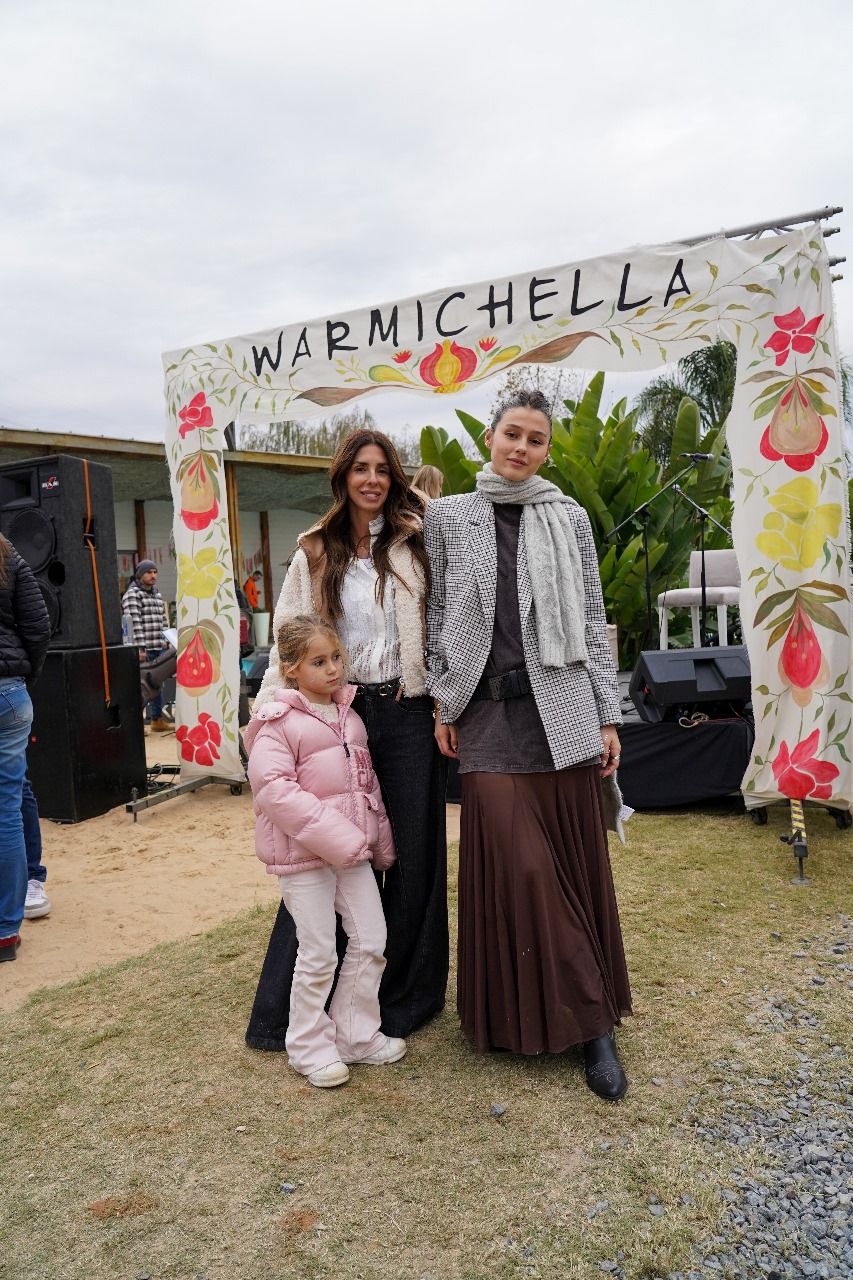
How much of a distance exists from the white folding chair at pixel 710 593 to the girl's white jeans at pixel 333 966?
4.23 metres

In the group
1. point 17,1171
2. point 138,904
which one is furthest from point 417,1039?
point 138,904

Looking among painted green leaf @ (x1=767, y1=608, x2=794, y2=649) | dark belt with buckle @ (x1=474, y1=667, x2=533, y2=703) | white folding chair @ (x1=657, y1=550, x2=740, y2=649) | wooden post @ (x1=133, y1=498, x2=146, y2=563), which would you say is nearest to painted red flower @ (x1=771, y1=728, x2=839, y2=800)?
painted green leaf @ (x1=767, y1=608, x2=794, y2=649)

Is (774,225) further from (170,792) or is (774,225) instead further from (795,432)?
(170,792)

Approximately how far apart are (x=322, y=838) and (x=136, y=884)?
102 inches

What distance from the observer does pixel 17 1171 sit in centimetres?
230

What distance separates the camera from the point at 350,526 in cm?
285

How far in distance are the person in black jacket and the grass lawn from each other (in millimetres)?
466

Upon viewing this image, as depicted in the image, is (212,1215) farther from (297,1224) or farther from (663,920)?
(663,920)

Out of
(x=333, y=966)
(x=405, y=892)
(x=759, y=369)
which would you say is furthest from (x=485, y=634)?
(x=759, y=369)

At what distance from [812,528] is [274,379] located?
3224mm

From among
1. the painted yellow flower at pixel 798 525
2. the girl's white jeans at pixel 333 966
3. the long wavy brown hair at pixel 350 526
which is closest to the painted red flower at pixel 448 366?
the painted yellow flower at pixel 798 525

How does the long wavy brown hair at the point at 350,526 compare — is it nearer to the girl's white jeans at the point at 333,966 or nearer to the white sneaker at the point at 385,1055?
the girl's white jeans at the point at 333,966

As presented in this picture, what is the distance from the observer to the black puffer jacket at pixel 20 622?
11.9 ft

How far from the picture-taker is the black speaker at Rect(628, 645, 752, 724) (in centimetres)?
538
